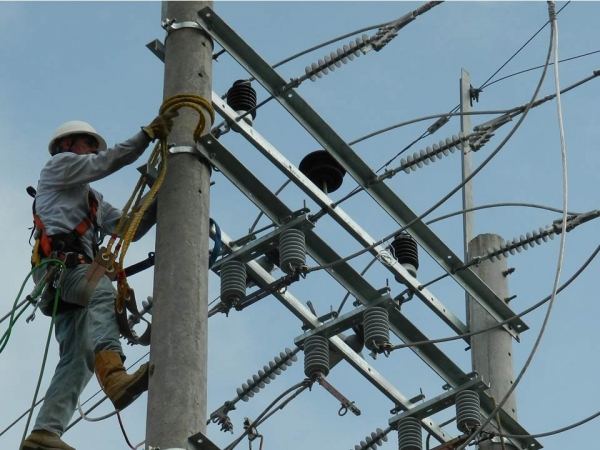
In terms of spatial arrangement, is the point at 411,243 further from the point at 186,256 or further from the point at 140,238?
the point at 186,256

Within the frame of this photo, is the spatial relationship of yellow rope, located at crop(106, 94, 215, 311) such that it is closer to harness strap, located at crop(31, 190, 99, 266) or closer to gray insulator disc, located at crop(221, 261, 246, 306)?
harness strap, located at crop(31, 190, 99, 266)

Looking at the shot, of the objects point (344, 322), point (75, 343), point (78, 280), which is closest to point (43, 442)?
point (75, 343)

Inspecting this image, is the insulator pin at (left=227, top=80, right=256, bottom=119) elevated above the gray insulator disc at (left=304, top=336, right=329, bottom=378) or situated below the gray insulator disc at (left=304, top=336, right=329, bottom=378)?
above

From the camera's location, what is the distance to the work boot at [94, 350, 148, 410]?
786cm

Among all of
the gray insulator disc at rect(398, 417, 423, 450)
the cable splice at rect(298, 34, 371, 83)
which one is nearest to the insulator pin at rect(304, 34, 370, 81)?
A: the cable splice at rect(298, 34, 371, 83)

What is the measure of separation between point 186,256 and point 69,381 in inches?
46.6

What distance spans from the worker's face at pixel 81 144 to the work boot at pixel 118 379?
5.16 feet

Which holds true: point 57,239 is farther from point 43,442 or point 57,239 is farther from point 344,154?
point 344,154

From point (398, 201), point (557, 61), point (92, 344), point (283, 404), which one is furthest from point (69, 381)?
point (557, 61)

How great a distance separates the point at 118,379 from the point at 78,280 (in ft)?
2.30

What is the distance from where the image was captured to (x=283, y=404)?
961 centimetres

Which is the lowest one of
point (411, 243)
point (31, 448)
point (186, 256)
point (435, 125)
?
point (31, 448)

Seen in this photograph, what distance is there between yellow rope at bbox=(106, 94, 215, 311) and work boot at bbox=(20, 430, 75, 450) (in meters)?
0.73

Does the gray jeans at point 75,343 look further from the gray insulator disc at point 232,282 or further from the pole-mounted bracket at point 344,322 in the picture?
the pole-mounted bracket at point 344,322
